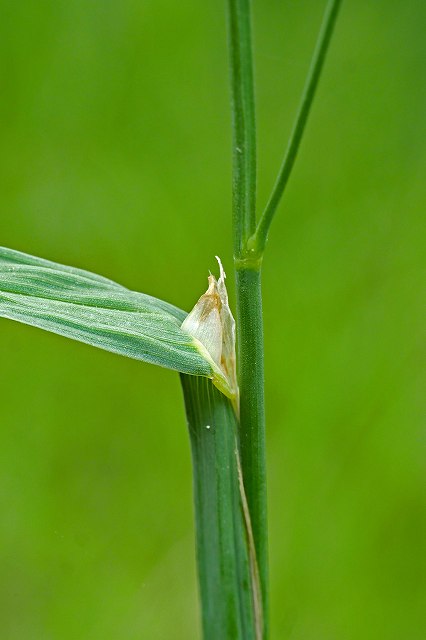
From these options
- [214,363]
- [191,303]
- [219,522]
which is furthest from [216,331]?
[191,303]

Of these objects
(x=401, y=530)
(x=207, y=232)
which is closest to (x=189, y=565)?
(x=401, y=530)

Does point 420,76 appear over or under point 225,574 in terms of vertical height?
over

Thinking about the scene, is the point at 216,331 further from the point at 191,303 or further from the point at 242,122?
the point at 191,303

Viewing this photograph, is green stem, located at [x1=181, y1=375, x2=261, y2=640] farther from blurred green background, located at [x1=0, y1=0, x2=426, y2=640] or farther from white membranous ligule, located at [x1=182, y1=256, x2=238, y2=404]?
blurred green background, located at [x1=0, y1=0, x2=426, y2=640]

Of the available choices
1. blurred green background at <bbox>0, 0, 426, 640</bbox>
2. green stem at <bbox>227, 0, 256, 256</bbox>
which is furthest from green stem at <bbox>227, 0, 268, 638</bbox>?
blurred green background at <bbox>0, 0, 426, 640</bbox>

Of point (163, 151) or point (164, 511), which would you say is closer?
point (164, 511)

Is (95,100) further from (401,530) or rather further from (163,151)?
(401,530)
